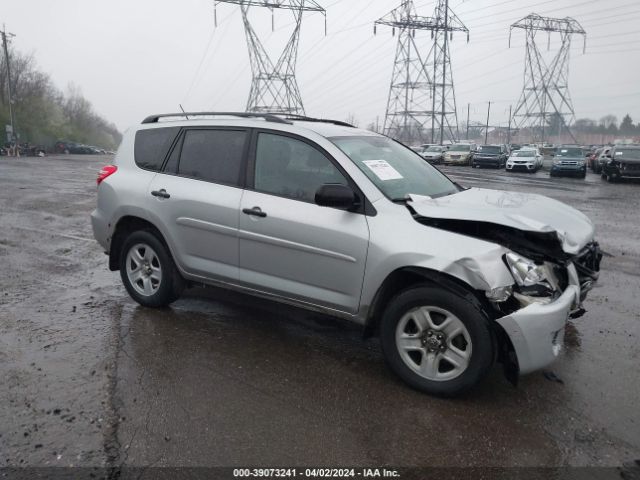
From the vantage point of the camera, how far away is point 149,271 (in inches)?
195

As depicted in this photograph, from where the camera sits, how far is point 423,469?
272 centimetres

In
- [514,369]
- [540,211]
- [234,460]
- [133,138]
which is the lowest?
[234,460]

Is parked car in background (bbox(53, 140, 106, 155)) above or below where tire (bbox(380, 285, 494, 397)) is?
above

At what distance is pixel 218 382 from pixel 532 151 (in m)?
31.4

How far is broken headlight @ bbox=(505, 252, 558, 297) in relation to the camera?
3.25m

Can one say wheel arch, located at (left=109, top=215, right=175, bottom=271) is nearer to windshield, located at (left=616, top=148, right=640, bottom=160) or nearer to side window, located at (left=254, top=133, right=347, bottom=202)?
side window, located at (left=254, top=133, right=347, bottom=202)

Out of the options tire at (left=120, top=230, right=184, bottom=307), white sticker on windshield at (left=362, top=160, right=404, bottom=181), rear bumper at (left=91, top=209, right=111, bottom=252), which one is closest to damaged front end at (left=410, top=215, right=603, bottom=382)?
white sticker on windshield at (left=362, top=160, right=404, bottom=181)

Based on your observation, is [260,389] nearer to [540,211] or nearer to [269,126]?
[269,126]

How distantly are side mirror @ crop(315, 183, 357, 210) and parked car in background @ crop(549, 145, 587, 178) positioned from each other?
26.4m

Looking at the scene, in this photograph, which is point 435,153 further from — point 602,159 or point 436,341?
point 436,341

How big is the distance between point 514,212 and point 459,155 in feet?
113

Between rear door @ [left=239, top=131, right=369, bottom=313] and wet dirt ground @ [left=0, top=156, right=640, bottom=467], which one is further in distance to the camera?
rear door @ [left=239, top=131, right=369, bottom=313]

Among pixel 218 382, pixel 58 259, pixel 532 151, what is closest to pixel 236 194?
pixel 218 382

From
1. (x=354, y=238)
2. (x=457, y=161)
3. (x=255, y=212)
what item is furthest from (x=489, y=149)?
(x=354, y=238)
